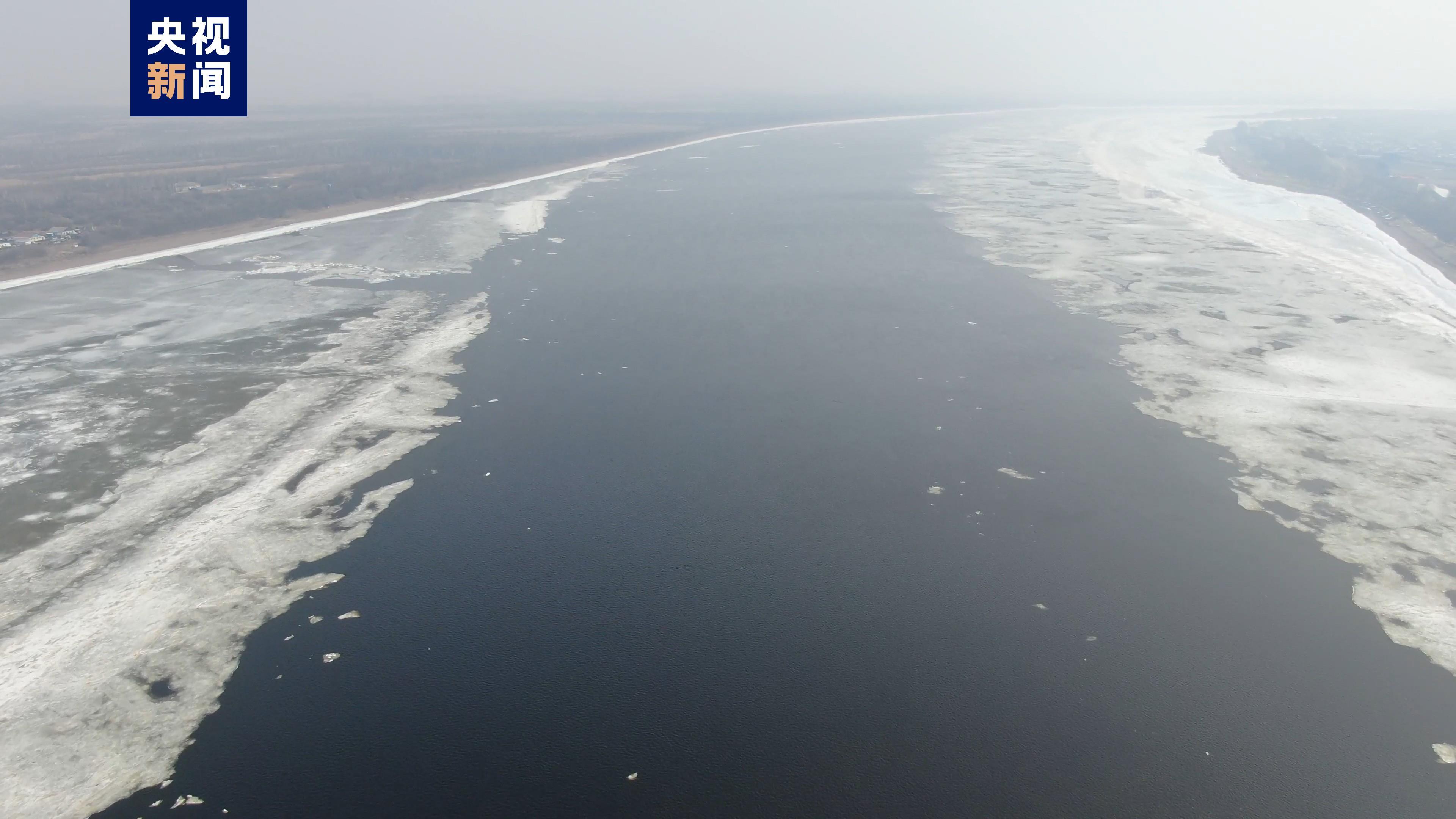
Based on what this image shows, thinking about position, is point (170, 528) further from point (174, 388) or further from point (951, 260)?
point (951, 260)

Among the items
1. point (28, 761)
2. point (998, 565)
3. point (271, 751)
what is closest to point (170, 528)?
point (28, 761)

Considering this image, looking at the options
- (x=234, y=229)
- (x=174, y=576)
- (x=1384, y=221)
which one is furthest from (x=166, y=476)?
(x=1384, y=221)

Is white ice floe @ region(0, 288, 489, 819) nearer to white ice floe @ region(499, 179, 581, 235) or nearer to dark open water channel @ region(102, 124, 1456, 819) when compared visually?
dark open water channel @ region(102, 124, 1456, 819)

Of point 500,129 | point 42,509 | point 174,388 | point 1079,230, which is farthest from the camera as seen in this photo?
point 500,129

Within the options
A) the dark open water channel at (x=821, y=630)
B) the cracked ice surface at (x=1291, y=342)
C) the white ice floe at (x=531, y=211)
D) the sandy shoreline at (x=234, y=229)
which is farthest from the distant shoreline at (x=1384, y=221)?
the sandy shoreline at (x=234, y=229)

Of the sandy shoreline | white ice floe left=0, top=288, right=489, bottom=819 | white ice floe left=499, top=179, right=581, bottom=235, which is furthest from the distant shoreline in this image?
the sandy shoreline

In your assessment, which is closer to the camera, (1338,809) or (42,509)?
(1338,809)

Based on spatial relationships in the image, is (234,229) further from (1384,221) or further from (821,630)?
(1384,221)
